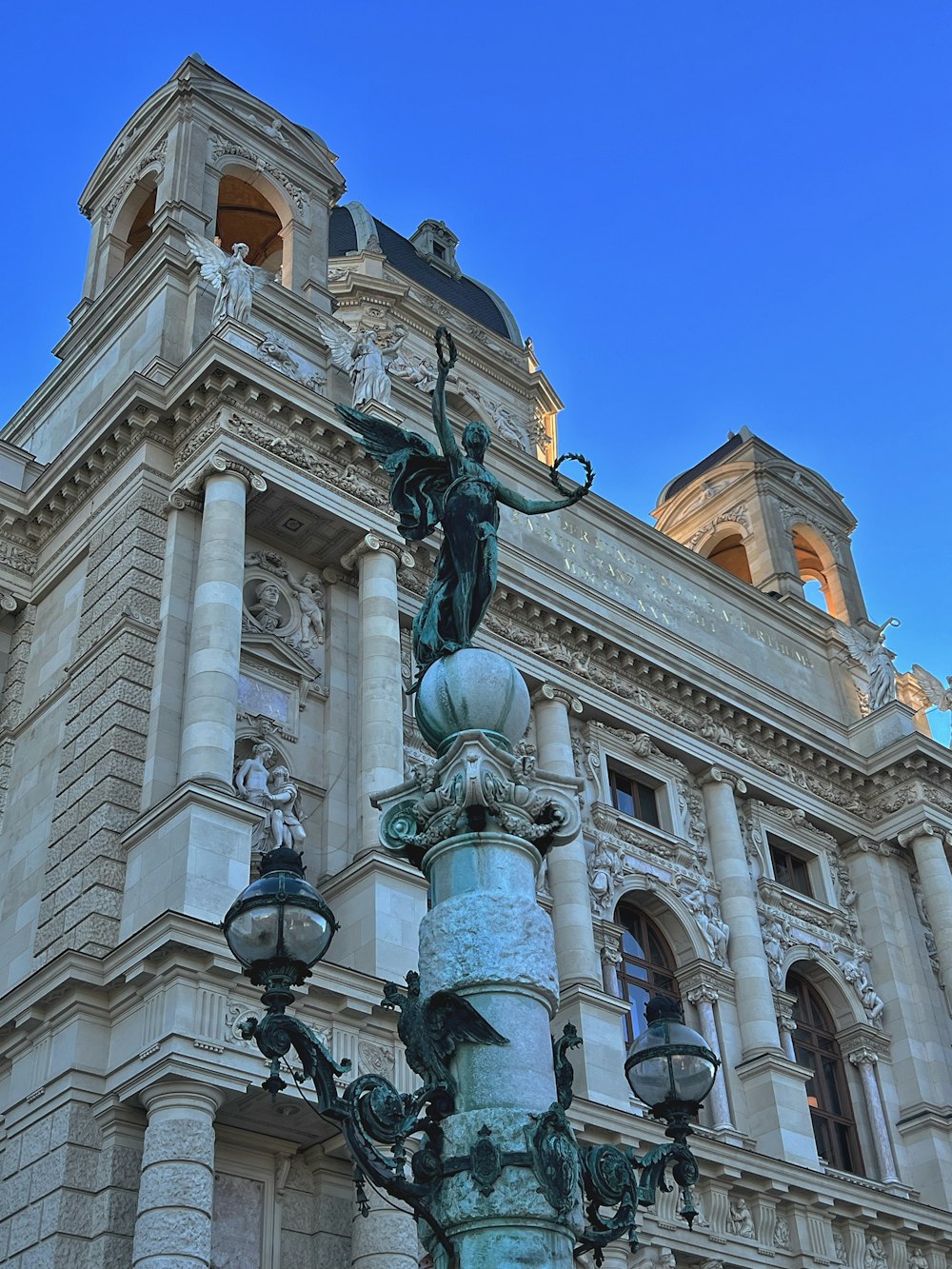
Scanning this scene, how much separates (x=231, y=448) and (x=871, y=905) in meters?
14.4

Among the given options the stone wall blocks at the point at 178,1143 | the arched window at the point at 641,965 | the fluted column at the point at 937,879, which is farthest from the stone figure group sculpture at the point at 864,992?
the stone wall blocks at the point at 178,1143

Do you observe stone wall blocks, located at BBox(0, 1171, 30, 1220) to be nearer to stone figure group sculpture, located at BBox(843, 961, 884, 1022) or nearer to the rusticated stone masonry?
the rusticated stone masonry

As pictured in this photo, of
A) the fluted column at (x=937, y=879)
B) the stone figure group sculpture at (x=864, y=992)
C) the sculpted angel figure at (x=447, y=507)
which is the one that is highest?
the fluted column at (x=937, y=879)

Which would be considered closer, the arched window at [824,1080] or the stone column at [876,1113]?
the stone column at [876,1113]

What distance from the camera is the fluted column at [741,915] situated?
22.4 meters

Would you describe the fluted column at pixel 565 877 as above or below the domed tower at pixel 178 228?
below

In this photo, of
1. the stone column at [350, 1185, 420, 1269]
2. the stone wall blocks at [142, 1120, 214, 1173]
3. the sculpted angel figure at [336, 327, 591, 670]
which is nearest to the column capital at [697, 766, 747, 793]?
the stone column at [350, 1185, 420, 1269]

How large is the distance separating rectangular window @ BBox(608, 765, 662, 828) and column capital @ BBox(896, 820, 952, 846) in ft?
17.8

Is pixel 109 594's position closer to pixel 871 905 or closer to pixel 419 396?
pixel 419 396

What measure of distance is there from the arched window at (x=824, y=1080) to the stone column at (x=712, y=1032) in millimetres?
2359

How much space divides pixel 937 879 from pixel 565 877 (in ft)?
29.6

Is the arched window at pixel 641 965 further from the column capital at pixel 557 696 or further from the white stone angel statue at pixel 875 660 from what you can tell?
the white stone angel statue at pixel 875 660

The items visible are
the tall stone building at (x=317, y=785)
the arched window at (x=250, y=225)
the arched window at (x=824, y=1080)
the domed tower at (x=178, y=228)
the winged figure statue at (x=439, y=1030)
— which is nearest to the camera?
the winged figure statue at (x=439, y=1030)

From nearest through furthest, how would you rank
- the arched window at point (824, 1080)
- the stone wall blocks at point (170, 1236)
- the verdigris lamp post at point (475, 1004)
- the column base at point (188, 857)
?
the verdigris lamp post at point (475, 1004), the stone wall blocks at point (170, 1236), the column base at point (188, 857), the arched window at point (824, 1080)
